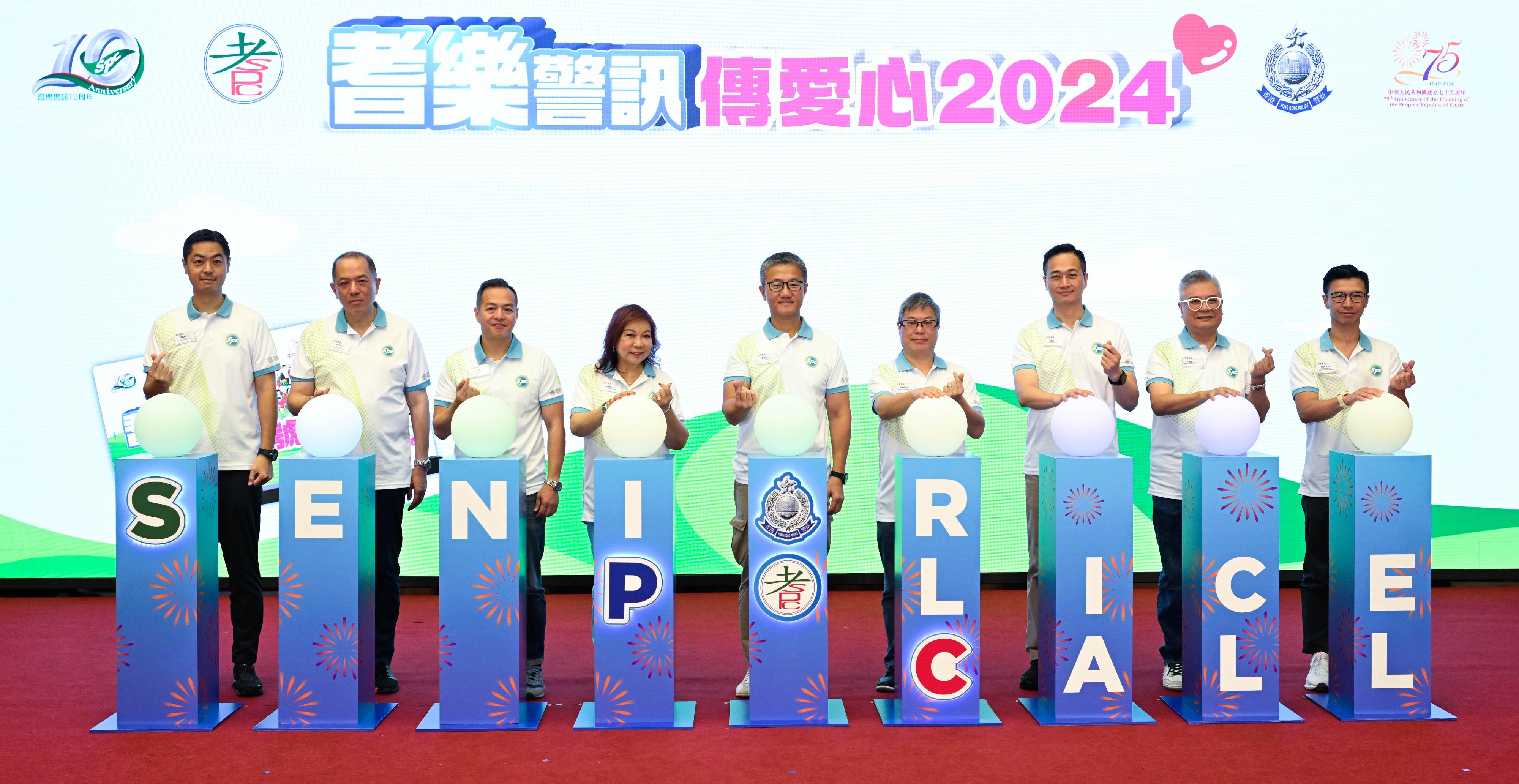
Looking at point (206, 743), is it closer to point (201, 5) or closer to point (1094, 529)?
point (1094, 529)

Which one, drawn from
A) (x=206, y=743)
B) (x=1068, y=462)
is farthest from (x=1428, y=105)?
(x=206, y=743)

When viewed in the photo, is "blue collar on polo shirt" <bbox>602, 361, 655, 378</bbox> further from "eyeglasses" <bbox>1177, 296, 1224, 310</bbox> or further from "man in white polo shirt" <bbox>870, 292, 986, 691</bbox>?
"eyeglasses" <bbox>1177, 296, 1224, 310</bbox>

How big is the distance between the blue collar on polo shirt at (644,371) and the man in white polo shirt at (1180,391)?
63.8 inches

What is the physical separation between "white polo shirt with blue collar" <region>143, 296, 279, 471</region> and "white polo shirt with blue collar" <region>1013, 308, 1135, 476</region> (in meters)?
2.58

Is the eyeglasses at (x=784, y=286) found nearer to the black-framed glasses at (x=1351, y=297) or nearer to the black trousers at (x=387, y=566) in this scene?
the black trousers at (x=387, y=566)

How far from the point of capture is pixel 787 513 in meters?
3.20

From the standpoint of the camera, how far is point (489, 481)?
316 cm

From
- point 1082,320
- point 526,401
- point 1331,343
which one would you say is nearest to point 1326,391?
point 1331,343

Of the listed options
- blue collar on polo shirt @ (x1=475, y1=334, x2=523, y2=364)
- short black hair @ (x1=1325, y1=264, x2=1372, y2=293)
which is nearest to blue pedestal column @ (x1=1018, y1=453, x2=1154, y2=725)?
short black hair @ (x1=1325, y1=264, x2=1372, y2=293)

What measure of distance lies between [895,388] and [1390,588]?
1.61 meters

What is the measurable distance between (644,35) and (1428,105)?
→ 396cm

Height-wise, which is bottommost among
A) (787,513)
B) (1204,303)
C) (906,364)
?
(787,513)

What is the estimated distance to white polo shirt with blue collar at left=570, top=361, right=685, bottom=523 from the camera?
3.42 meters

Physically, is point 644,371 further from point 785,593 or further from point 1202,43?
point 1202,43
